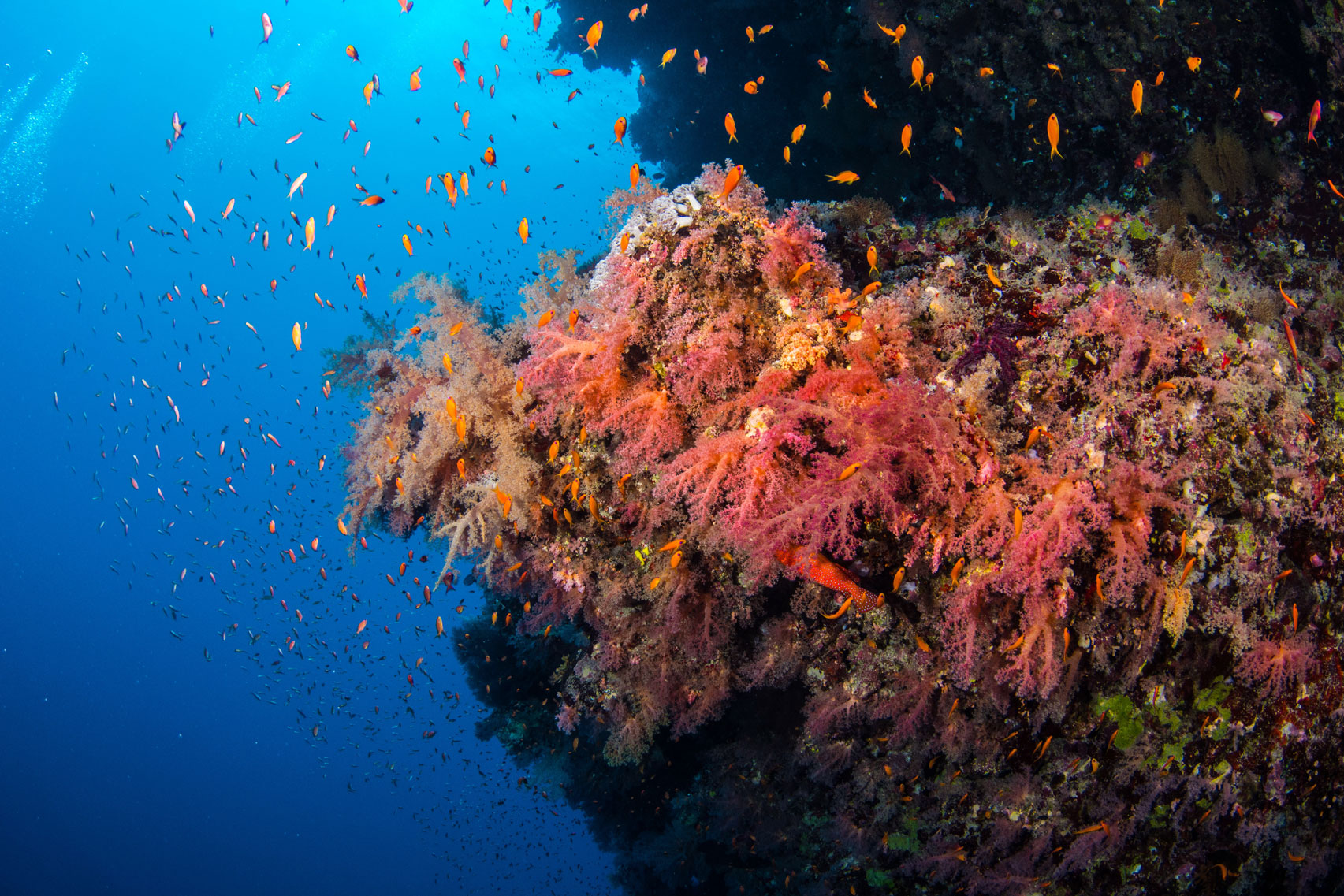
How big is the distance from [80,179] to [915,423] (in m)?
77.3

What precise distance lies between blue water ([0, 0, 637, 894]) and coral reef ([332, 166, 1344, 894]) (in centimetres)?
4094

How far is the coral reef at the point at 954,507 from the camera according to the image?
9.77 ft

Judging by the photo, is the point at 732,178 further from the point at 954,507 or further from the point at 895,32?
the point at 895,32

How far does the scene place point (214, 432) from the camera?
61094 mm

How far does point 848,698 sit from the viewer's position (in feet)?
13.4

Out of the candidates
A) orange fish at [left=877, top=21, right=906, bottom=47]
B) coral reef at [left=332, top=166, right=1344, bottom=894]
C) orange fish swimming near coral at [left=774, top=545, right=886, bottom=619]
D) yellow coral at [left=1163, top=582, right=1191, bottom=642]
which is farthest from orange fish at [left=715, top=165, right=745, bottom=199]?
orange fish at [left=877, top=21, right=906, bottom=47]

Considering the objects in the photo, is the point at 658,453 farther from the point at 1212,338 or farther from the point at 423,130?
the point at 423,130

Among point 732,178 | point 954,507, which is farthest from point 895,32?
point 954,507

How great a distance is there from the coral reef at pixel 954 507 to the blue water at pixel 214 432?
134 ft

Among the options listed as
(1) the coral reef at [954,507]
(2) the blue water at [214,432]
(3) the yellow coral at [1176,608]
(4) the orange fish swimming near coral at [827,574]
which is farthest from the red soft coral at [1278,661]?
(2) the blue water at [214,432]

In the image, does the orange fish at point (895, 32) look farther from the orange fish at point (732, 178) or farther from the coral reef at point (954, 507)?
the orange fish at point (732, 178)

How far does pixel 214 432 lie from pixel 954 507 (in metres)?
79.2

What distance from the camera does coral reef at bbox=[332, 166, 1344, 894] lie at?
298 centimetres

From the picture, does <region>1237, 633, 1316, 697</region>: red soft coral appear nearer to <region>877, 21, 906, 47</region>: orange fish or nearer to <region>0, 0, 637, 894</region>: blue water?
<region>877, 21, 906, 47</region>: orange fish
